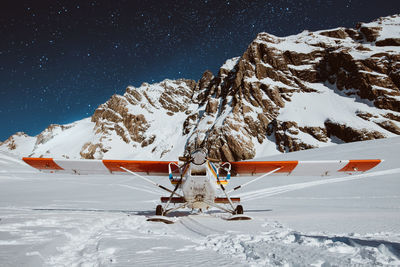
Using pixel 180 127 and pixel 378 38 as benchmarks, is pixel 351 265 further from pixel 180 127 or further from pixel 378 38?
pixel 180 127

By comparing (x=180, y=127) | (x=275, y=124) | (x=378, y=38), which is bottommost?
(x=275, y=124)

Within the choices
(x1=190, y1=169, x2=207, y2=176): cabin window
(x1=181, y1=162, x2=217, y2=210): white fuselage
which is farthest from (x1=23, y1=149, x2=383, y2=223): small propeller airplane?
(x1=190, y1=169, x2=207, y2=176): cabin window

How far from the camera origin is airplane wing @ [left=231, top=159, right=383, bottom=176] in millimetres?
8433

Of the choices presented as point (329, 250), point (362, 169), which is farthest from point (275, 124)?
point (329, 250)

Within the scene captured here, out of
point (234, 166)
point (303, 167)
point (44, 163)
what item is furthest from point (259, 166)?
point (44, 163)

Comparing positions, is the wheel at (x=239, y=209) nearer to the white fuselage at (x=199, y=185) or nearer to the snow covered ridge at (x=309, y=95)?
the white fuselage at (x=199, y=185)

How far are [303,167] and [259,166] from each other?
5.85 ft

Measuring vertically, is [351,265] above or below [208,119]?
below

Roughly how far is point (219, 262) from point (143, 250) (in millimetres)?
1034

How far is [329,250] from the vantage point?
8.20ft

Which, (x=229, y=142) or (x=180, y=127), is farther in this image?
(x=180, y=127)

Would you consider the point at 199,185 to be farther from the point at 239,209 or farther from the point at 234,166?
the point at 234,166

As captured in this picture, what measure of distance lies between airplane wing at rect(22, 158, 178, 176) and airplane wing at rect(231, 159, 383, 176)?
3.13 metres

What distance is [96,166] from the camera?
871 centimetres
